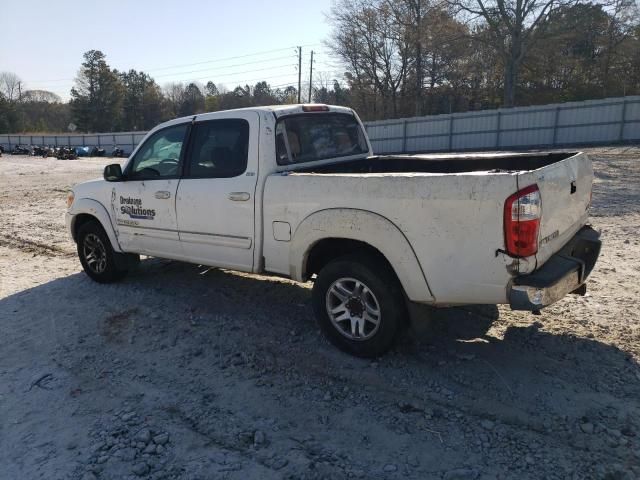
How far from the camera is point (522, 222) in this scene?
10.3 feet

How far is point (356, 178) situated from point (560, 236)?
1.59 metres

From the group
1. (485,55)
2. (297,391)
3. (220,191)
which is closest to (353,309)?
(297,391)

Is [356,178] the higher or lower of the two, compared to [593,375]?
higher

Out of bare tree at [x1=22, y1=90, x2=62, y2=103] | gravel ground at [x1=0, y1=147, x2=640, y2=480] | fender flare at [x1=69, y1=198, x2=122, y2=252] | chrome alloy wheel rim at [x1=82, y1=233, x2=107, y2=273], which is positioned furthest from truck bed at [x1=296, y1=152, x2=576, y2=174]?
bare tree at [x1=22, y1=90, x2=62, y2=103]

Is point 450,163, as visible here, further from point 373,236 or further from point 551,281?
point 551,281

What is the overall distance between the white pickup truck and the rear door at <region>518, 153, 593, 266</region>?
0.02 metres

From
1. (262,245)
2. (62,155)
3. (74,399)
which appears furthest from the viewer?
(62,155)

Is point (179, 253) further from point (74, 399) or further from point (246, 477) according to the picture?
point (246, 477)

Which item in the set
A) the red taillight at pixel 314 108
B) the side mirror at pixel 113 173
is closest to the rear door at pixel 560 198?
the red taillight at pixel 314 108

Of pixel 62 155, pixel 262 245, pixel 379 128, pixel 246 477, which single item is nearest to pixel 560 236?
pixel 262 245

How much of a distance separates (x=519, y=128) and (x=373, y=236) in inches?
1098

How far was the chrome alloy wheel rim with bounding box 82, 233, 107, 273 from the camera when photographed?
619 centimetres

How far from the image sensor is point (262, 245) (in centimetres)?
449

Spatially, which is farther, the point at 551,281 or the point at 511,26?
the point at 511,26
